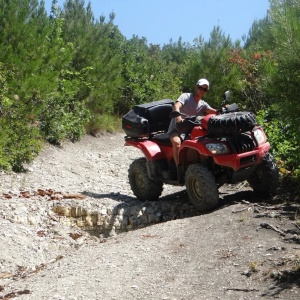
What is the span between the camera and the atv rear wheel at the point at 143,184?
32.0 ft

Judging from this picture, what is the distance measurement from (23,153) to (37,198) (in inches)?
90.5

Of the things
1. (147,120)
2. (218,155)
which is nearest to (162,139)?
(147,120)

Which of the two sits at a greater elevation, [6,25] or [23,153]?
[6,25]

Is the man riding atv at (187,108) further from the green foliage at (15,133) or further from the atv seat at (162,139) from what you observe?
the green foliage at (15,133)

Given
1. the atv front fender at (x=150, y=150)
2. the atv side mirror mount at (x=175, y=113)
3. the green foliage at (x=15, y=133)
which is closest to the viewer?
the atv side mirror mount at (x=175, y=113)

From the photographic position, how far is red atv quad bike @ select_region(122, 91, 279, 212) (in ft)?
26.9

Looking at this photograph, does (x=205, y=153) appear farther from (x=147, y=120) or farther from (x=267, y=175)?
(x=147, y=120)

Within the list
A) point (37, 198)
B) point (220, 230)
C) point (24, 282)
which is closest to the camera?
point (24, 282)

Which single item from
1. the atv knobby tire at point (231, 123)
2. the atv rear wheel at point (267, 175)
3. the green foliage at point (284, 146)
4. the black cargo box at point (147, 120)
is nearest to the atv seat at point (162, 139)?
the black cargo box at point (147, 120)

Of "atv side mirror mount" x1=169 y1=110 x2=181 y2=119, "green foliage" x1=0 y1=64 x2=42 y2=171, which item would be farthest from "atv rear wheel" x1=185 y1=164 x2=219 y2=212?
"green foliage" x1=0 y1=64 x2=42 y2=171

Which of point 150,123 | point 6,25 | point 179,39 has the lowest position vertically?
point 150,123

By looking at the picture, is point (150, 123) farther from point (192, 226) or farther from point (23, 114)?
point (23, 114)

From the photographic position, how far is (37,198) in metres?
9.62

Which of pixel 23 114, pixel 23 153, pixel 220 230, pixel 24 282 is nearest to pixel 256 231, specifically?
pixel 220 230
